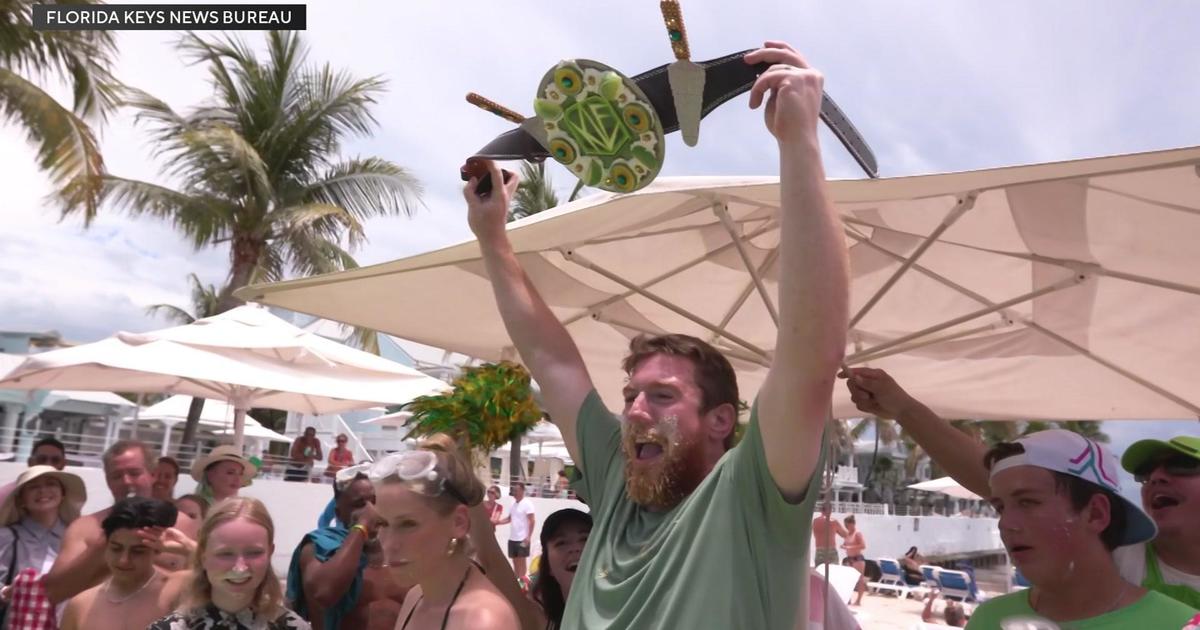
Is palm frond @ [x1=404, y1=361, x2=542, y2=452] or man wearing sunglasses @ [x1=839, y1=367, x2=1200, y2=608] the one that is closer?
man wearing sunglasses @ [x1=839, y1=367, x2=1200, y2=608]

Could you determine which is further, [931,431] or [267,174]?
[267,174]

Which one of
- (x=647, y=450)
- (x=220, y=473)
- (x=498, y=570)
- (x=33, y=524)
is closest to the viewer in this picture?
(x=647, y=450)

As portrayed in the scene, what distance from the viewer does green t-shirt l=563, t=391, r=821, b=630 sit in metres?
1.46

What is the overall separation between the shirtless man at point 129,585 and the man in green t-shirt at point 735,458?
2091 mm

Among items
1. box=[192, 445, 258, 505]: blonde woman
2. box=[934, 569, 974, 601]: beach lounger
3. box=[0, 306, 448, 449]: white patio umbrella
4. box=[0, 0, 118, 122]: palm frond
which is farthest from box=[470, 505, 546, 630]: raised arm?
box=[934, 569, 974, 601]: beach lounger

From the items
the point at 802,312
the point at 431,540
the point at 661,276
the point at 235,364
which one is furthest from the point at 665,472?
the point at 235,364

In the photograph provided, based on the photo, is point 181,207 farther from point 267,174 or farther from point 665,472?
point 665,472

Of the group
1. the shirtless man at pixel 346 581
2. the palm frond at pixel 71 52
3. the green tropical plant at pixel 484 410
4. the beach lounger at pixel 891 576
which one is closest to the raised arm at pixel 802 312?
the green tropical plant at pixel 484 410

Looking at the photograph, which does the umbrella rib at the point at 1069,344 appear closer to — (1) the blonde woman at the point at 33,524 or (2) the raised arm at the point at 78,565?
(2) the raised arm at the point at 78,565

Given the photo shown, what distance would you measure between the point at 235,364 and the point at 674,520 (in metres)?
6.81

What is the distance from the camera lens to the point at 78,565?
3576mm

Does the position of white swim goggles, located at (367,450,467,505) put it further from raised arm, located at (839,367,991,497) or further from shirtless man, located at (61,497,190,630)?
raised arm, located at (839,367,991,497)

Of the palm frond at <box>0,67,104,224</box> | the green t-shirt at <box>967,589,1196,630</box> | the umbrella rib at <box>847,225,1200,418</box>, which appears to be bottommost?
the green t-shirt at <box>967,589,1196,630</box>

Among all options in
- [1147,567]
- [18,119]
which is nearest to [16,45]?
[18,119]
